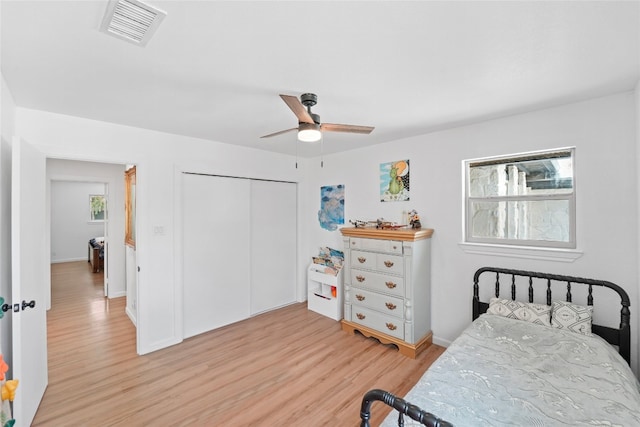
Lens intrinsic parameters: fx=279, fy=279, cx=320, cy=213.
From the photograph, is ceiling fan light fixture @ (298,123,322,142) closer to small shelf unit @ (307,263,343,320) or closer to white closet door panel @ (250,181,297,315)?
white closet door panel @ (250,181,297,315)

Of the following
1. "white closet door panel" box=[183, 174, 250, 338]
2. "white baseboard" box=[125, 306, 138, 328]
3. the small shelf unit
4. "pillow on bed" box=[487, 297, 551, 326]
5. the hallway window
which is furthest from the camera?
the hallway window

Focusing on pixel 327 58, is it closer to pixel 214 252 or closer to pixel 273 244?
pixel 214 252

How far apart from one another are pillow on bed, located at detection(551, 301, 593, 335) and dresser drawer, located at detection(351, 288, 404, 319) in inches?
50.7

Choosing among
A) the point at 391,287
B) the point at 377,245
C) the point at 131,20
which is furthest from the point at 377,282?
the point at 131,20

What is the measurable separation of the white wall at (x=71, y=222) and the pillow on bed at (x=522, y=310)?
409 inches

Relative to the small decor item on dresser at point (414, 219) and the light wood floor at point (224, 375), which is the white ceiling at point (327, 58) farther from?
the light wood floor at point (224, 375)

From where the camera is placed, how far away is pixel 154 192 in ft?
10.2

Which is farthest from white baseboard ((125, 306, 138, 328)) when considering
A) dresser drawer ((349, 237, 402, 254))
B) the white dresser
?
dresser drawer ((349, 237, 402, 254))

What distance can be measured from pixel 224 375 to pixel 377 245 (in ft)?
6.66

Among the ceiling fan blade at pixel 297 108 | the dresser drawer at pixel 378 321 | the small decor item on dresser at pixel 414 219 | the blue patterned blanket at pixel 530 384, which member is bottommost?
the dresser drawer at pixel 378 321

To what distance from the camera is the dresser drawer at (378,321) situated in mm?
3052

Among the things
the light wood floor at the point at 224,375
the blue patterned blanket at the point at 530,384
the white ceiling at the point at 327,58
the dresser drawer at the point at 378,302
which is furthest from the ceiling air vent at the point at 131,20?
the dresser drawer at the point at 378,302

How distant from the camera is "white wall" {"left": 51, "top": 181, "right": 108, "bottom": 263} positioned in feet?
26.1

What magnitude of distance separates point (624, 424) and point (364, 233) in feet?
7.72
